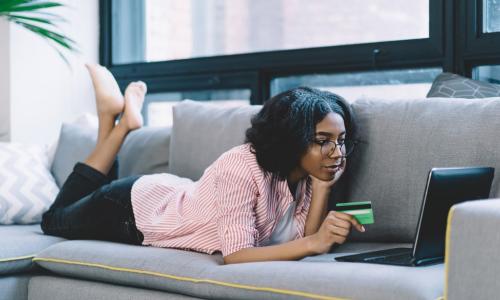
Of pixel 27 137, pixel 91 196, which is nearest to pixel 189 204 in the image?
pixel 91 196

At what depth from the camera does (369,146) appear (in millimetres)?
2197

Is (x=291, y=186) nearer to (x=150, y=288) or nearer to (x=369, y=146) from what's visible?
(x=369, y=146)

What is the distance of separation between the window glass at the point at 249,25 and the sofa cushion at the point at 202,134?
65 cm

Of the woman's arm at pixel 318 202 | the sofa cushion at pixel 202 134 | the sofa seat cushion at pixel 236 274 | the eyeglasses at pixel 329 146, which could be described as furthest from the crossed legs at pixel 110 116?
the eyeglasses at pixel 329 146

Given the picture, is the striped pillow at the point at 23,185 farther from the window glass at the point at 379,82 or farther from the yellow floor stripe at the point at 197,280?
the window glass at the point at 379,82

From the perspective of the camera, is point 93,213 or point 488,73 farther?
point 488,73

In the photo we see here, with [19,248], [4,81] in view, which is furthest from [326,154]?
[4,81]

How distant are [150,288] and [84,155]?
106 cm

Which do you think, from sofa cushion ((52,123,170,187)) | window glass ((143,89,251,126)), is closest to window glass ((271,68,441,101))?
window glass ((143,89,251,126))

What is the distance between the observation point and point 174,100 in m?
3.63

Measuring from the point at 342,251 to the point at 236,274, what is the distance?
0.42 m

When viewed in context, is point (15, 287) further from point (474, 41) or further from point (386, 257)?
point (474, 41)

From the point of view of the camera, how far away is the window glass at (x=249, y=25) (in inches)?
115

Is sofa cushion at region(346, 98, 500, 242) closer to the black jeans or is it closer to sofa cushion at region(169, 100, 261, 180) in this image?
sofa cushion at region(169, 100, 261, 180)
